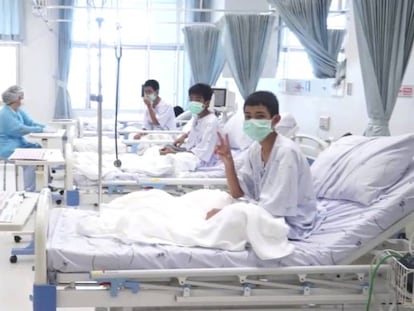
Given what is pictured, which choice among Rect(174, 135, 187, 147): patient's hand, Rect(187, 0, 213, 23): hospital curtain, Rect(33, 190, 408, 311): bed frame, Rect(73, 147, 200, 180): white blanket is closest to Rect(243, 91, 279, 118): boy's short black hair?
Rect(33, 190, 408, 311): bed frame

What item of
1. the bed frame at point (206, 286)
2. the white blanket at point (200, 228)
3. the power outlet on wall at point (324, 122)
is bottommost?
the bed frame at point (206, 286)

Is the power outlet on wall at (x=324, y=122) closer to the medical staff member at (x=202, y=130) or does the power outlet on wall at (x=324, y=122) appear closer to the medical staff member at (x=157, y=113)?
the medical staff member at (x=202, y=130)

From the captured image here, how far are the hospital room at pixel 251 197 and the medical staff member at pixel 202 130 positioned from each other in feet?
0.05

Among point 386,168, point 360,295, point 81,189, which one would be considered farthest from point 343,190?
point 81,189

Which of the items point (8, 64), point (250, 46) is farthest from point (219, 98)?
point (8, 64)

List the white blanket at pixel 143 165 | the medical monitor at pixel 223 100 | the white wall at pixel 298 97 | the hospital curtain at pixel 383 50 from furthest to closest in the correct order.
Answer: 1. the medical monitor at pixel 223 100
2. the white blanket at pixel 143 165
3. the white wall at pixel 298 97
4. the hospital curtain at pixel 383 50

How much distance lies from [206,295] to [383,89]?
170 centimetres

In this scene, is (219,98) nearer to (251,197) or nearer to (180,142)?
(180,142)

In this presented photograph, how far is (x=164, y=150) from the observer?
16.0 ft

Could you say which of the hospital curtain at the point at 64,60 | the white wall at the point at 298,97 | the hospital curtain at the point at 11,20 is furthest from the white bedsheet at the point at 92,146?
the hospital curtain at the point at 11,20

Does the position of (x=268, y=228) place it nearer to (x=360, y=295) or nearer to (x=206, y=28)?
(x=360, y=295)

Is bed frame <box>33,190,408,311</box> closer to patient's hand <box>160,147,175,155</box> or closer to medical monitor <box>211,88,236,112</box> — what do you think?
patient's hand <box>160,147,175,155</box>

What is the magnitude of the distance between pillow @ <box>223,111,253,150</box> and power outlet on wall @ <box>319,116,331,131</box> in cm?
63

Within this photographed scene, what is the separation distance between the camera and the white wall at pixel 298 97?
140 inches
